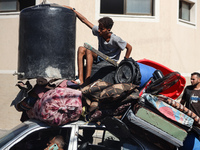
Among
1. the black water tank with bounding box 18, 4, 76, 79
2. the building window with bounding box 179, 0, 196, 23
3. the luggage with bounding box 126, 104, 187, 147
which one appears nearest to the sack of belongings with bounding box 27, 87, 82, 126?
the luggage with bounding box 126, 104, 187, 147

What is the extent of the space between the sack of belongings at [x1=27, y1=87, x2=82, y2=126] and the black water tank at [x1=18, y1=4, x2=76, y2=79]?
65 centimetres

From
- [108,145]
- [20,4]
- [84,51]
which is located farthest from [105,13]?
[108,145]

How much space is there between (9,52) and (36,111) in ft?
21.6

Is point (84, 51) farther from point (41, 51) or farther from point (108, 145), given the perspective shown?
point (108, 145)

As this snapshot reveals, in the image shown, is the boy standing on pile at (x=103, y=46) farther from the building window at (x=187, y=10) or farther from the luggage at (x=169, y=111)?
the building window at (x=187, y=10)

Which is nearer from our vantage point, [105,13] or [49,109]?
→ [49,109]

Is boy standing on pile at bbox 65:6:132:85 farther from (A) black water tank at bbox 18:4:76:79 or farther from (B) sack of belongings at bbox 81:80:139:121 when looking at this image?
(B) sack of belongings at bbox 81:80:139:121

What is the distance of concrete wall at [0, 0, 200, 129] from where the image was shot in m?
8.29

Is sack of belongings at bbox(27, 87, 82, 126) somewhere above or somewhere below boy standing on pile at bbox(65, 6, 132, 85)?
below

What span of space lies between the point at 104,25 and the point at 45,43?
0.84 m

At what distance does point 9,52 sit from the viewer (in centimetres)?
897

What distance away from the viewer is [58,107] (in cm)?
274

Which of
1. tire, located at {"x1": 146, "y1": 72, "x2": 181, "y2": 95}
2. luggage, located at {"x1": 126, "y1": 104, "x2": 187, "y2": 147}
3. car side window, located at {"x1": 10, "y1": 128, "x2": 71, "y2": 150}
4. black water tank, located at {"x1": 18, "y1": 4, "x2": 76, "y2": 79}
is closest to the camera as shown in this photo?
luggage, located at {"x1": 126, "y1": 104, "x2": 187, "y2": 147}

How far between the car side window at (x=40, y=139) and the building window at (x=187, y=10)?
26.5ft
